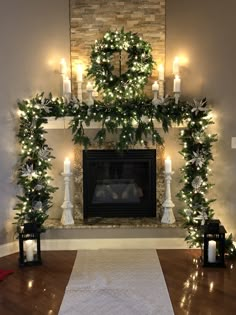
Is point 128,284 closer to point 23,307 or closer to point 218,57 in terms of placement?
point 23,307

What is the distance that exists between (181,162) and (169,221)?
713mm

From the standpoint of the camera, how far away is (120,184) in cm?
463

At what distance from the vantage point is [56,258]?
4.12m

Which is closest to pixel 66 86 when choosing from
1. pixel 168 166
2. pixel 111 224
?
pixel 168 166

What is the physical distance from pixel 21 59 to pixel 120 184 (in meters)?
1.85

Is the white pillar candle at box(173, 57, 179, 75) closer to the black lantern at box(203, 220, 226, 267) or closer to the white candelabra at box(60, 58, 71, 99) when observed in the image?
the white candelabra at box(60, 58, 71, 99)

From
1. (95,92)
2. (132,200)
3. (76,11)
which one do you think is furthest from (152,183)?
(76,11)

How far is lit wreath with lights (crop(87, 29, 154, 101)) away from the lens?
419 cm

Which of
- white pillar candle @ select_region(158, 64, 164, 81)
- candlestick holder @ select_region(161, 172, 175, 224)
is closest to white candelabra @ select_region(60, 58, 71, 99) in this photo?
white pillar candle @ select_region(158, 64, 164, 81)

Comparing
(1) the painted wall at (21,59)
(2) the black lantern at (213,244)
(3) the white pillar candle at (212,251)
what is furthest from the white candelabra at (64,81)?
(3) the white pillar candle at (212,251)

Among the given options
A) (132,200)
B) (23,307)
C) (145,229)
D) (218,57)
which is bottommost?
(23,307)

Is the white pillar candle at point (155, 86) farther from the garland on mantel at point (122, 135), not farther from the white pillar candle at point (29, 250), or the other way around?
the white pillar candle at point (29, 250)

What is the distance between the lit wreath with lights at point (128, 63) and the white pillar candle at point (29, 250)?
1.77 meters

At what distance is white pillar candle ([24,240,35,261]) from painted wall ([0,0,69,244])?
16.6 inches
